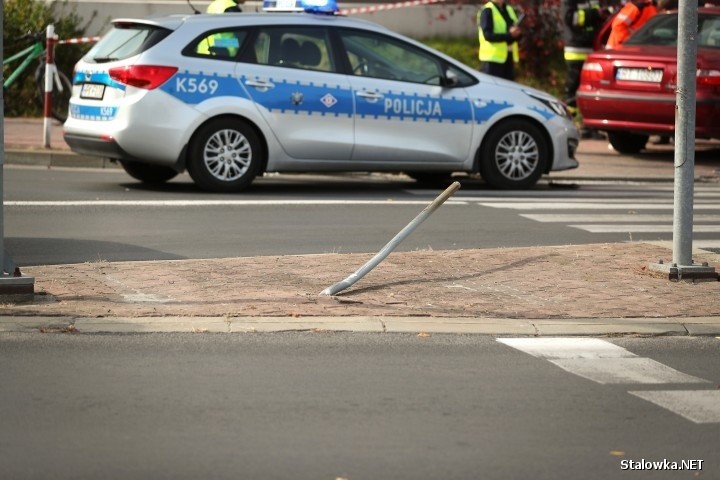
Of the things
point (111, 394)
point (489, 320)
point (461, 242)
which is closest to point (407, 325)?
point (489, 320)

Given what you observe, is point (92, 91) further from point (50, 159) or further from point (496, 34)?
point (496, 34)

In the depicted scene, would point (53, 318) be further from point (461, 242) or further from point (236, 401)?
point (461, 242)

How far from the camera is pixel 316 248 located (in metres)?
10.8

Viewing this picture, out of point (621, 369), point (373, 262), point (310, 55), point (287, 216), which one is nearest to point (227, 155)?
point (310, 55)

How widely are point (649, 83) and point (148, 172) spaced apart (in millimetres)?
6224

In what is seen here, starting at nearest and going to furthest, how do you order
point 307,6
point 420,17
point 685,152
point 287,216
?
point 685,152, point 287,216, point 307,6, point 420,17

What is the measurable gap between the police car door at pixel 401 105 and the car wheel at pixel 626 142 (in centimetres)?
538

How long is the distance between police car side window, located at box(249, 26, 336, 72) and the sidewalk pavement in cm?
453

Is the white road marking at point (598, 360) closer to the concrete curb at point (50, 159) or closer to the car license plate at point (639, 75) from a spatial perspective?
the concrete curb at point (50, 159)

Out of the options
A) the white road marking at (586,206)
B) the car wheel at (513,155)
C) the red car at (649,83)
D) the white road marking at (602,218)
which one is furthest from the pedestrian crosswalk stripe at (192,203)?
the red car at (649,83)

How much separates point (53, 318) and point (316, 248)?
10.9ft

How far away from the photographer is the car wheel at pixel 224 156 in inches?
551

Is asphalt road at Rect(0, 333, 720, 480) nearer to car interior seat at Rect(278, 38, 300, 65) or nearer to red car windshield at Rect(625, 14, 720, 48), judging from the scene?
car interior seat at Rect(278, 38, 300, 65)

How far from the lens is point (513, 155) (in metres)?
15.3
